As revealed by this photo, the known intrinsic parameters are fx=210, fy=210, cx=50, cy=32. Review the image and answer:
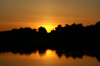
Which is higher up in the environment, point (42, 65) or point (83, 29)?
point (83, 29)

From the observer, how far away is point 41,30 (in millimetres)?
176125

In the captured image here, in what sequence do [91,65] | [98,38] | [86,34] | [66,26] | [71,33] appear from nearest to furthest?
[91,65] < [98,38] < [86,34] < [71,33] < [66,26]

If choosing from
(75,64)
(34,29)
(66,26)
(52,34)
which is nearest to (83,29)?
(66,26)

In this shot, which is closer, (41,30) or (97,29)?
(97,29)

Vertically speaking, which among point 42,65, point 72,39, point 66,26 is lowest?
point 42,65

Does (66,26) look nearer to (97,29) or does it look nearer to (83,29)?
(83,29)

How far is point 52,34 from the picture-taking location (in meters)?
146

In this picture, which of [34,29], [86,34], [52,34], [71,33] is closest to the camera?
[86,34]

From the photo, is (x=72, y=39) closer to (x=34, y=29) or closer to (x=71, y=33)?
(x=71, y=33)

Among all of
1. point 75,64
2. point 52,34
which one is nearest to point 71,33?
point 52,34

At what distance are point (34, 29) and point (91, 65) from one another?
137036mm

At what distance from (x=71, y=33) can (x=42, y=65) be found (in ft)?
271

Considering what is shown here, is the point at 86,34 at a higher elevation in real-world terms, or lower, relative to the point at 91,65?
higher

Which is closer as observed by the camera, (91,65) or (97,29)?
(91,65)
